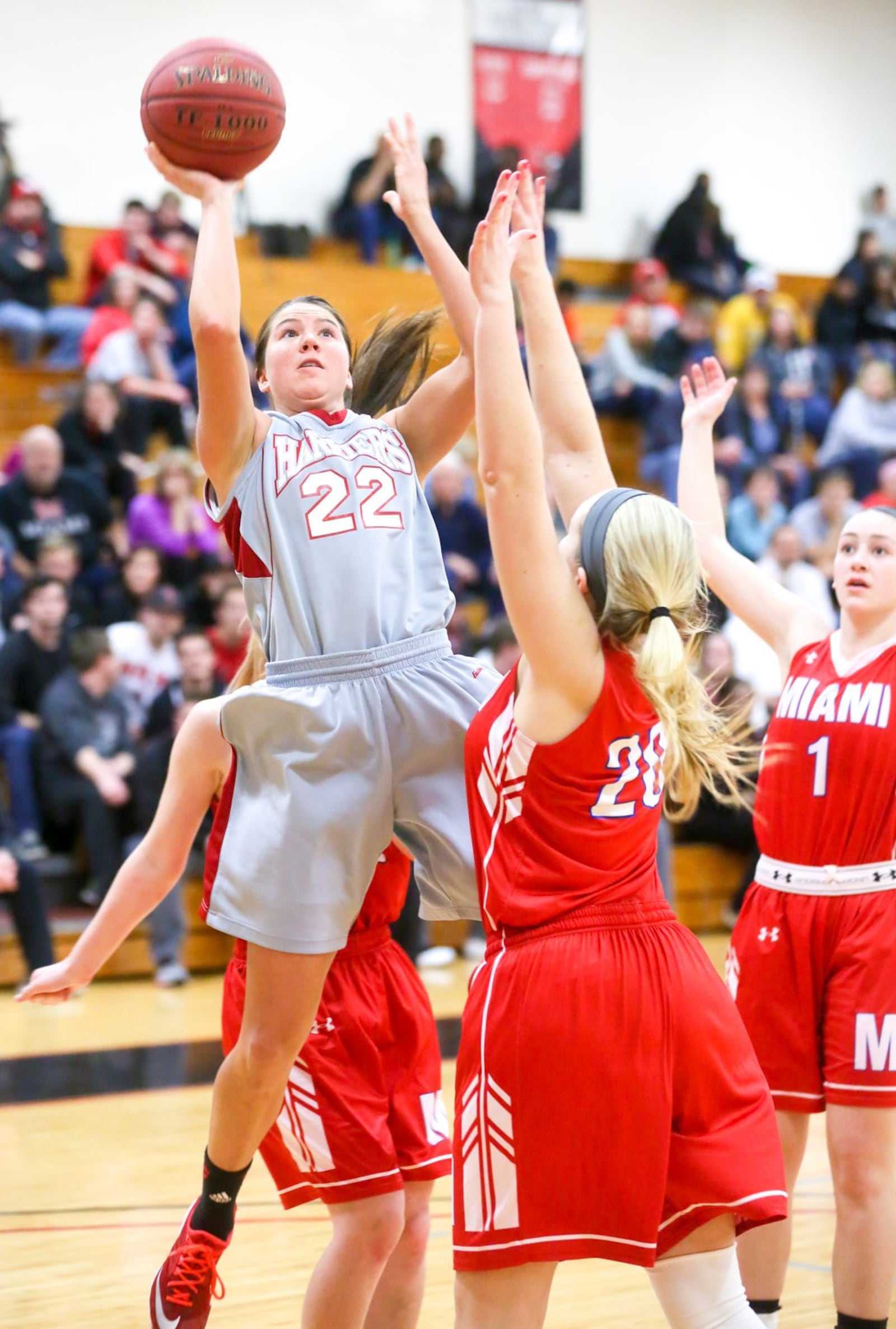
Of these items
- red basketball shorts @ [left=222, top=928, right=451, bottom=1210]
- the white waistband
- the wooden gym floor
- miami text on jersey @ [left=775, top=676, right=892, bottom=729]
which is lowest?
the wooden gym floor

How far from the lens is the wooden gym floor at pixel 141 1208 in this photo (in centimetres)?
423

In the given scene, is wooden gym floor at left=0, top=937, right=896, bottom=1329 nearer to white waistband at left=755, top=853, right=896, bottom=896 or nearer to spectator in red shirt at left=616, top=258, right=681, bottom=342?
white waistband at left=755, top=853, right=896, bottom=896

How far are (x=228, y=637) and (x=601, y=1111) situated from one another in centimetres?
692

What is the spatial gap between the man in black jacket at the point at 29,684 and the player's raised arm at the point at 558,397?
5.87 m

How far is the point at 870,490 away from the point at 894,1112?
11.0 metres

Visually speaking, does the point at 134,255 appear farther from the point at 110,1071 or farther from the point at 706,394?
the point at 706,394

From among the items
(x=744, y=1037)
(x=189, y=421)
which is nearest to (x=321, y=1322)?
(x=744, y=1037)

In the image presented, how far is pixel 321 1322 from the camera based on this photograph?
3.26 meters

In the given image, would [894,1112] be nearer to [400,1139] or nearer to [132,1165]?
[400,1139]

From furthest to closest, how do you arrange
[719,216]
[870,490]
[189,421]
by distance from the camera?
[719,216] → [870,490] → [189,421]

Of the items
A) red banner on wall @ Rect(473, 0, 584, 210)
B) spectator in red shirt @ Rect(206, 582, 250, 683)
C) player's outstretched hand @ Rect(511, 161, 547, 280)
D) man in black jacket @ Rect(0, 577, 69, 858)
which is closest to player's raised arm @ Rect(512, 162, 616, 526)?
player's outstretched hand @ Rect(511, 161, 547, 280)

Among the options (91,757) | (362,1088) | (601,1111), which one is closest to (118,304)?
(91,757)

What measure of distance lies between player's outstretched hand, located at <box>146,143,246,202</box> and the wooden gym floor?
2.60 metres

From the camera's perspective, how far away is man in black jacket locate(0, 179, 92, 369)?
461 inches
